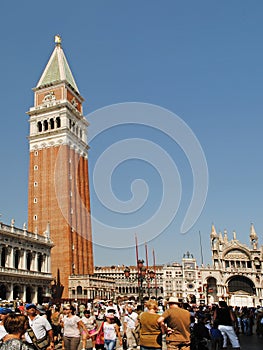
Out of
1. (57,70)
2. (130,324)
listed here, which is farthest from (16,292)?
(57,70)

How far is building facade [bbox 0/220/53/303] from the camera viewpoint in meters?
40.5

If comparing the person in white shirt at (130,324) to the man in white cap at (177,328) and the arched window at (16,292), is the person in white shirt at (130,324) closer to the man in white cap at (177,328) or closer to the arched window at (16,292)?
the man in white cap at (177,328)

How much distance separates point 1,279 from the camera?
3916cm

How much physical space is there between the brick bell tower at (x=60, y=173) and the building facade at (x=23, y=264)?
3.98 meters

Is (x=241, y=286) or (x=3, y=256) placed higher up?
(x=3, y=256)

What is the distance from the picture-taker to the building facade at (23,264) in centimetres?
4050

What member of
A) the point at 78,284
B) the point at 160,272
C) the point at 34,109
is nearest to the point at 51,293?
the point at 78,284

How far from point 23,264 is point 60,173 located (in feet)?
56.8

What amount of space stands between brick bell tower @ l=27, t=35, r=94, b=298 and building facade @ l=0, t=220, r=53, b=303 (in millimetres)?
3978

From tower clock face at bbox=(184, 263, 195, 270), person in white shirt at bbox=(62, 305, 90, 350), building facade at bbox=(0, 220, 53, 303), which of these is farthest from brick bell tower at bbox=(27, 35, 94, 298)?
person in white shirt at bbox=(62, 305, 90, 350)

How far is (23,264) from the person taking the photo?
1740 inches

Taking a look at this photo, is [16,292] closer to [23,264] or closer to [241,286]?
[23,264]

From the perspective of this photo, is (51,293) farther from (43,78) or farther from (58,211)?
(43,78)

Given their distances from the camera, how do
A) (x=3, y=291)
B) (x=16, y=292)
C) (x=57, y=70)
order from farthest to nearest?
(x=57, y=70) → (x=16, y=292) → (x=3, y=291)
